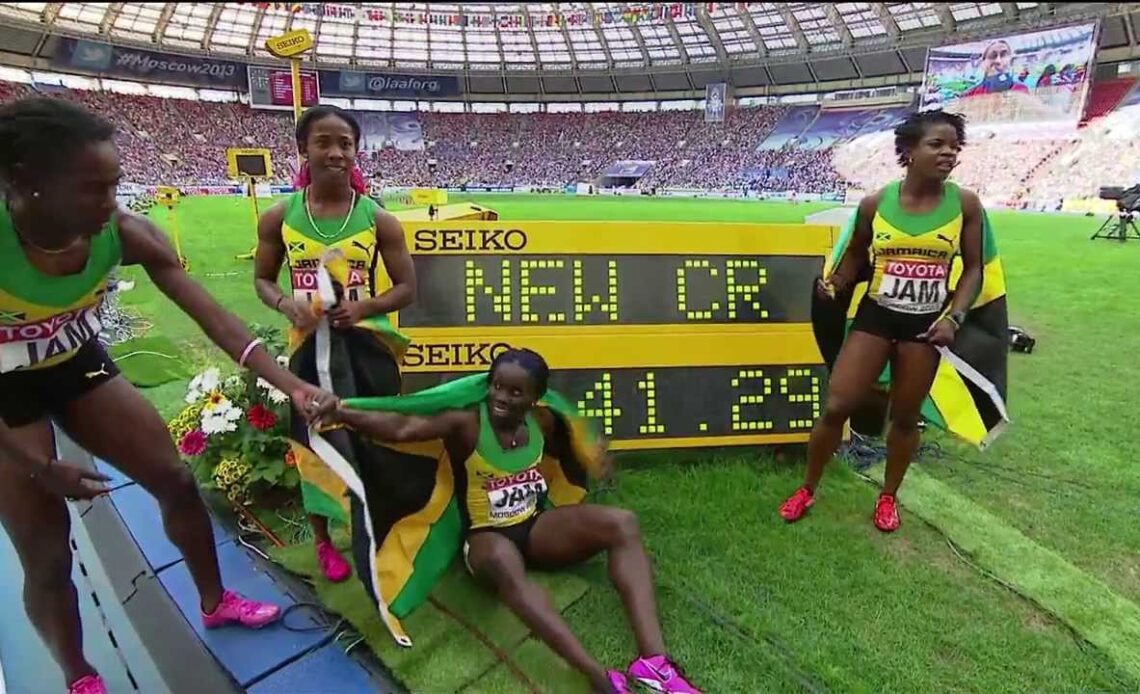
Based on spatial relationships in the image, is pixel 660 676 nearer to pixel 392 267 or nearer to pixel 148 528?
pixel 392 267

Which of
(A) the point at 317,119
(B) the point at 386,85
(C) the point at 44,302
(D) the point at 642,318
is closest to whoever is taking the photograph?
(C) the point at 44,302

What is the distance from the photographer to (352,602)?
2.71 m

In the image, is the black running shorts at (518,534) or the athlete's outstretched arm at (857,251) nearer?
the black running shorts at (518,534)

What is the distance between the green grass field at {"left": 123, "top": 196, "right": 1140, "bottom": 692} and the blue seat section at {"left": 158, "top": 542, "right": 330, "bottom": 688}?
1.03 metres

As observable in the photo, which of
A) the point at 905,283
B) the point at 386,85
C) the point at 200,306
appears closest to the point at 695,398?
the point at 905,283

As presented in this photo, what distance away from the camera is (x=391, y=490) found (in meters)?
2.66

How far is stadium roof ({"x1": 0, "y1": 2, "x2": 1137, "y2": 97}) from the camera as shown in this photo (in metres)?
34.5

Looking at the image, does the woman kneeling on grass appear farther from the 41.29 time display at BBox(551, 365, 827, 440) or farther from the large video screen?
the large video screen

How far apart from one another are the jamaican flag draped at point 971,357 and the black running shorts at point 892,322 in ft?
0.68

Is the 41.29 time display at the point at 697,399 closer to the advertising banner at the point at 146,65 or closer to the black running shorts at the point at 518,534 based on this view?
the black running shorts at the point at 518,534

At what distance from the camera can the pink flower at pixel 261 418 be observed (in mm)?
3367

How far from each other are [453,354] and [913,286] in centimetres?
223

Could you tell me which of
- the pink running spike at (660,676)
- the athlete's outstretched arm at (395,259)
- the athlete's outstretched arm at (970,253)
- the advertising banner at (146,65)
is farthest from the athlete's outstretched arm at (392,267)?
the advertising banner at (146,65)

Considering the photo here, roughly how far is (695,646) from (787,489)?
1411mm
